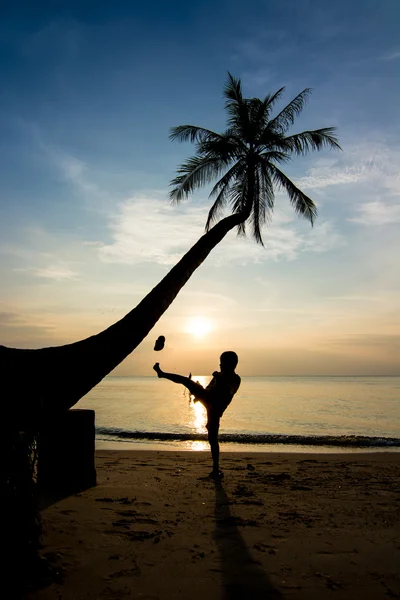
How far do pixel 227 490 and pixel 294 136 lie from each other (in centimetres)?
1100

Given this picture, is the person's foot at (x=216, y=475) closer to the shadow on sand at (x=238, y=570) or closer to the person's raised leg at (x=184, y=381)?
the person's raised leg at (x=184, y=381)

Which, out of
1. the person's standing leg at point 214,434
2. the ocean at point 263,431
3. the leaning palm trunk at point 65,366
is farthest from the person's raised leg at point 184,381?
the ocean at point 263,431

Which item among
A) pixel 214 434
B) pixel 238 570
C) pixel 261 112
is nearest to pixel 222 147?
pixel 261 112

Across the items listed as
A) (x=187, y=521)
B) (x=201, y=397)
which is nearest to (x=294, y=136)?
(x=201, y=397)

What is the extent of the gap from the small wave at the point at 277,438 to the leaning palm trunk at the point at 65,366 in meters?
13.2

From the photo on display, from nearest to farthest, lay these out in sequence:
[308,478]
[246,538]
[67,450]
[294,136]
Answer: [246,538] → [67,450] → [308,478] → [294,136]

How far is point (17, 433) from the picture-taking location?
11.5 feet

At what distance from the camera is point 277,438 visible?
1766 centimetres

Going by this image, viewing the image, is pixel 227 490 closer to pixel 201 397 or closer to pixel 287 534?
pixel 201 397

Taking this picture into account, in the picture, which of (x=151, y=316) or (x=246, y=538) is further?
(x=151, y=316)

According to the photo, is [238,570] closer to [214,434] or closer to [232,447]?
[214,434]

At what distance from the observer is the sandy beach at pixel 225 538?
11.8 ft

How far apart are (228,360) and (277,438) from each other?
1141 cm

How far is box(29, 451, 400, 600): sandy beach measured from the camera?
11.8ft
